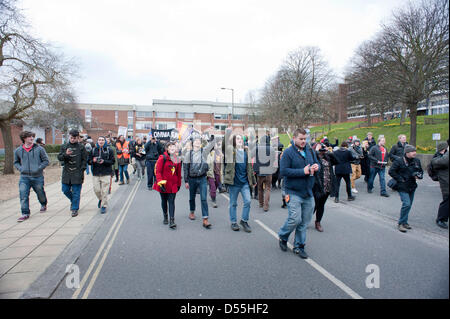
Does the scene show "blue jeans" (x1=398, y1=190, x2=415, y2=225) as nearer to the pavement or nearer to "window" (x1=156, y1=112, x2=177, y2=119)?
the pavement

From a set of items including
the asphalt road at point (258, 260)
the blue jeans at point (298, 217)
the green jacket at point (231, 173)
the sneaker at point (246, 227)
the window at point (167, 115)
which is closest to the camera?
the asphalt road at point (258, 260)

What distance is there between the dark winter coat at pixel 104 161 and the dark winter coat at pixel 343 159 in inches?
255

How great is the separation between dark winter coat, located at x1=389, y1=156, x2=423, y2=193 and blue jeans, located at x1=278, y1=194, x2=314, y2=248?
2434mm

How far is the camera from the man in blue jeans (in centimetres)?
422

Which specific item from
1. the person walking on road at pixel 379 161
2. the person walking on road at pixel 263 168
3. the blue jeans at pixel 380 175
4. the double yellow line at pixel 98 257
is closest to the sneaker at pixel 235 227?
the person walking on road at pixel 263 168

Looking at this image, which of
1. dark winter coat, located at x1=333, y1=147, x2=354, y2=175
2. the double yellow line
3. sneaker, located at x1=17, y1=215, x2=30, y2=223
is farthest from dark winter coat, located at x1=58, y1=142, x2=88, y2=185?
dark winter coat, located at x1=333, y1=147, x2=354, y2=175

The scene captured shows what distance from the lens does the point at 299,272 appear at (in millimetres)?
3670

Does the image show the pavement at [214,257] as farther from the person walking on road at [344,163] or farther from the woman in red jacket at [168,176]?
the person walking on road at [344,163]

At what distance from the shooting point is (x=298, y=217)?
13.8ft

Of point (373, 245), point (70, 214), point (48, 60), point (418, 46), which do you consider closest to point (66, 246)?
point (70, 214)

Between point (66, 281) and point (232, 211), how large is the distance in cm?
323

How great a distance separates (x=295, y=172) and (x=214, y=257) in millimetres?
1836

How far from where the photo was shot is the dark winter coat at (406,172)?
17.6 feet
